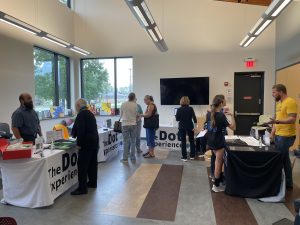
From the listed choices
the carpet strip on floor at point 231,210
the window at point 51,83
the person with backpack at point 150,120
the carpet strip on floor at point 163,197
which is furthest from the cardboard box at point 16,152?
the window at point 51,83

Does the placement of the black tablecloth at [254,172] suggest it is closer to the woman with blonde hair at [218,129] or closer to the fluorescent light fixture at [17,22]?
the woman with blonde hair at [218,129]

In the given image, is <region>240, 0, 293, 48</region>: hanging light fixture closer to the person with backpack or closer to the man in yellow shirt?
the man in yellow shirt

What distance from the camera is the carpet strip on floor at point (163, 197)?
2.84m

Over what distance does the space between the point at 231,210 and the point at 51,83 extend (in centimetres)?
622

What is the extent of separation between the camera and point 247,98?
7.52 m

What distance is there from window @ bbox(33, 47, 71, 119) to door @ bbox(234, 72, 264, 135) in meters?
5.57

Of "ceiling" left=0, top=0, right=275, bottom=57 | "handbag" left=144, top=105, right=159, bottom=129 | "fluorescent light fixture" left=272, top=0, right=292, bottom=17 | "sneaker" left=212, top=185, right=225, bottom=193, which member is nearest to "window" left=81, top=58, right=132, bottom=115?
"ceiling" left=0, top=0, right=275, bottom=57

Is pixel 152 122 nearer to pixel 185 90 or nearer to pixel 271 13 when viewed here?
pixel 185 90

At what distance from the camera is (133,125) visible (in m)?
5.09

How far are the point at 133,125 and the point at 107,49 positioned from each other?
3.97 metres

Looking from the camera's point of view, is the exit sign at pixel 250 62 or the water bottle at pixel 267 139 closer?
the water bottle at pixel 267 139

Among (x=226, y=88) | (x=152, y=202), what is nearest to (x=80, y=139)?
(x=152, y=202)

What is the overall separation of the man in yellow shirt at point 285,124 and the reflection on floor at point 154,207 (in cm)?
48

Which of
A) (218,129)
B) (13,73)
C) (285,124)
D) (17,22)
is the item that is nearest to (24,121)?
(17,22)
